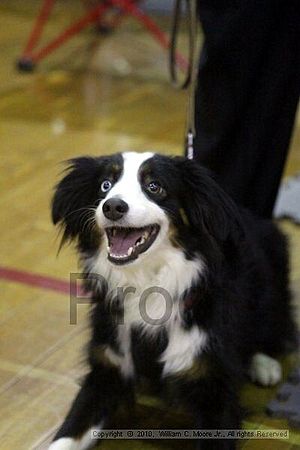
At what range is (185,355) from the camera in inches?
66.4

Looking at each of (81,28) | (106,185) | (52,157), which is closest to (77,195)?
(106,185)

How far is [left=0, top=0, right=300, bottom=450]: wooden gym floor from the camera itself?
1.90 m

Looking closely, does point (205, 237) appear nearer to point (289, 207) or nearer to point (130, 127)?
Answer: point (289, 207)

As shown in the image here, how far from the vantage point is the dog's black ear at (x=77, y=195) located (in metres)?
1.70

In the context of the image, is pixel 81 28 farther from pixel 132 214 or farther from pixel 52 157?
pixel 132 214

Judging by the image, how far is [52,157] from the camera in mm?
3281

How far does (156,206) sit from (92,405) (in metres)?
0.42

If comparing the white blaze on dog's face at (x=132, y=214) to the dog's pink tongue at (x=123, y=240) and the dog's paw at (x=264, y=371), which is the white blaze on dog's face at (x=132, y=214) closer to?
the dog's pink tongue at (x=123, y=240)

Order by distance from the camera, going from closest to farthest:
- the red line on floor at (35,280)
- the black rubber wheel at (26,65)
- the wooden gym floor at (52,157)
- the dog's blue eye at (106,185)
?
the dog's blue eye at (106,185) < the wooden gym floor at (52,157) < the red line on floor at (35,280) < the black rubber wheel at (26,65)

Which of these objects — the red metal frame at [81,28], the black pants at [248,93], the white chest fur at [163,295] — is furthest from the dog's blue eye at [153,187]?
the red metal frame at [81,28]

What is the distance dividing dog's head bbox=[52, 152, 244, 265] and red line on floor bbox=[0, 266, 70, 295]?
69cm

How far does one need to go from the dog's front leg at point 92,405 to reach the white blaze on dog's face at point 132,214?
0.26 metres

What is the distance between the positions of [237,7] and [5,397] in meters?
1.02

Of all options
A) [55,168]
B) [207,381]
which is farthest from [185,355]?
[55,168]
